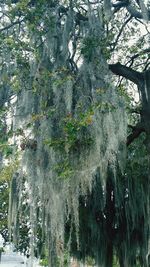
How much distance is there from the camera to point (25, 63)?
254 inches

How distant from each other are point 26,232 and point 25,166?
468 centimetres

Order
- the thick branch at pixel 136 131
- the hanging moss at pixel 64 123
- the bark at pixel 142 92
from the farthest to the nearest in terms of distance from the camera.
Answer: the thick branch at pixel 136 131
the bark at pixel 142 92
the hanging moss at pixel 64 123

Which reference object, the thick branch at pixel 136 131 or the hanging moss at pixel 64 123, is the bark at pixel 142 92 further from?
the hanging moss at pixel 64 123

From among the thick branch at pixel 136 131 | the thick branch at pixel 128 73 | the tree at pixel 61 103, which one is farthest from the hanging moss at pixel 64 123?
the thick branch at pixel 128 73

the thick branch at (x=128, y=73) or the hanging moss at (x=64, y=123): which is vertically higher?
the thick branch at (x=128, y=73)

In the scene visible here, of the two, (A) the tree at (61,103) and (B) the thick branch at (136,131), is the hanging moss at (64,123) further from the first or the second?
(B) the thick branch at (136,131)

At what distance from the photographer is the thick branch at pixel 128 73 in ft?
22.9

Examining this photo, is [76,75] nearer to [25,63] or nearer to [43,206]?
[25,63]

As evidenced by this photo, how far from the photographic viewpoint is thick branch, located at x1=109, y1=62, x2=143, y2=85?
698cm

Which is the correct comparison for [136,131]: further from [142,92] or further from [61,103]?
[61,103]

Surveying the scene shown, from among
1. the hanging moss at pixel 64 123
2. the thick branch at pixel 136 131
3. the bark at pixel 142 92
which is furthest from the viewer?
the thick branch at pixel 136 131

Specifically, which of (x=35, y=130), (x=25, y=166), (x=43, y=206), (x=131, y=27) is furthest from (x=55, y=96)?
(x=131, y=27)

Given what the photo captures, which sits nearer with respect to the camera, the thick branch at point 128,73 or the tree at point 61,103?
the tree at point 61,103

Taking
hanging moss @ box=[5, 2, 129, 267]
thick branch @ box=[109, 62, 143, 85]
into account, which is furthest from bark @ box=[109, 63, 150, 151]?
hanging moss @ box=[5, 2, 129, 267]
